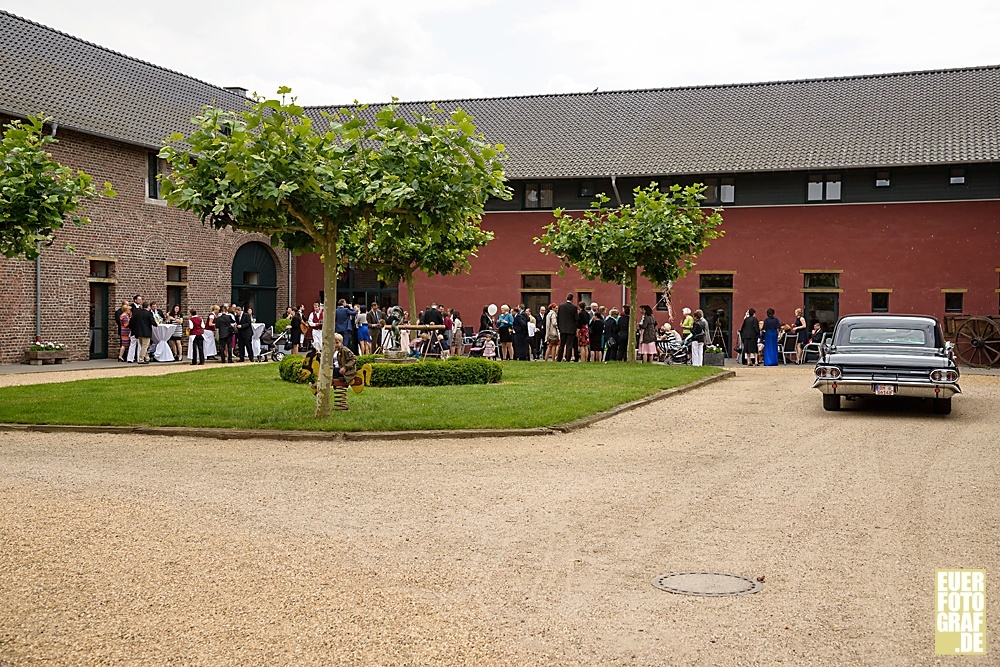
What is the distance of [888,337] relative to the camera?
16406 mm

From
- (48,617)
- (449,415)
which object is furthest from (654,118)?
(48,617)

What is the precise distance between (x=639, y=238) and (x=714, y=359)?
13.0 ft

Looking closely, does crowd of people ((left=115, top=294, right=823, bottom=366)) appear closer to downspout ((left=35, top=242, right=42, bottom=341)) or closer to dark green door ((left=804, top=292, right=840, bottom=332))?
downspout ((left=35, top=242, right=42, bottom=341))

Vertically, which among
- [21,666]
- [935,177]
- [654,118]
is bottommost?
[21,666]

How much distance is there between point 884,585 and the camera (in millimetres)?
5766

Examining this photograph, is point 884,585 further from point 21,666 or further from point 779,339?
point 779,339

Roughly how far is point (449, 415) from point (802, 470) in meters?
5.00

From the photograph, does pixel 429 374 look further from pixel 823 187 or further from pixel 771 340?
pixel 823 187

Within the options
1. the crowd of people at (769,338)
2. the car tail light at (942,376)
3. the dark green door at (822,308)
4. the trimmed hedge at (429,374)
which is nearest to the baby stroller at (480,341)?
the crowd of people at (769,338)

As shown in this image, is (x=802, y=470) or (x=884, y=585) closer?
(x=884, y=585)

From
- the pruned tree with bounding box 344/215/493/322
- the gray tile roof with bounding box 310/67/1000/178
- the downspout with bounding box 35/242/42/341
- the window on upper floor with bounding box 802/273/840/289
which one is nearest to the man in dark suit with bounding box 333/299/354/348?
the pruned tree with bounding box 344/215/493/322

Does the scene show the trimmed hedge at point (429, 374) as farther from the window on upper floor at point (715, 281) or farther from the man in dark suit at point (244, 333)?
the window on upper floor at point (715, 281)

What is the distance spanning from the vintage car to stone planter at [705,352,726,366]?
10.6 m

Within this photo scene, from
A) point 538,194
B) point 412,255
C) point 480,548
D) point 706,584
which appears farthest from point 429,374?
point 538,194
